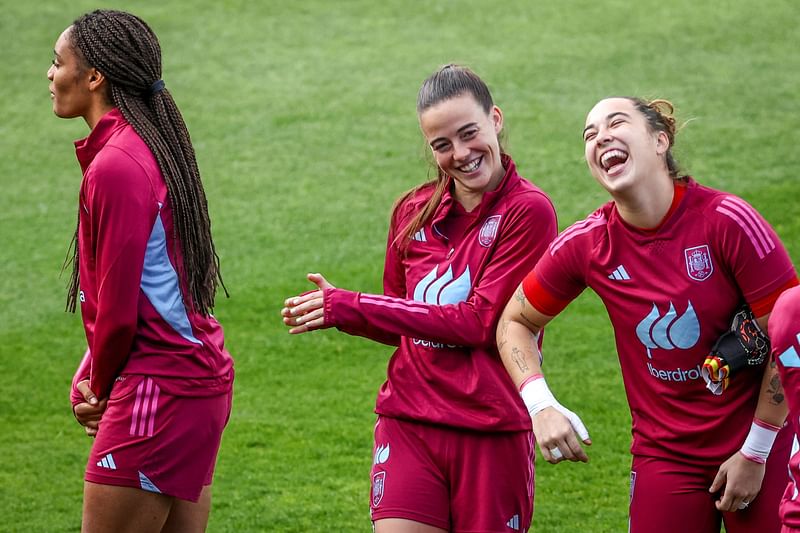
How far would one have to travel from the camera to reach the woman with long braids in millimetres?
3521

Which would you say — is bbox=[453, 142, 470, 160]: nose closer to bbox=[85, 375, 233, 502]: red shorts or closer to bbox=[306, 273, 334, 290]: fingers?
bbox=[306, 273, 334, 290]: fingers

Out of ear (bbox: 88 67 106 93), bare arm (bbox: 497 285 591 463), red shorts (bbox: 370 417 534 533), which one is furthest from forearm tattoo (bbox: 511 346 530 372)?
ear (bbox: 88 67 106 93)

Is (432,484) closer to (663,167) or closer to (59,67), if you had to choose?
(663,167)

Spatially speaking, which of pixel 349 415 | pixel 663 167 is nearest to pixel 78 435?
pixel 349 415

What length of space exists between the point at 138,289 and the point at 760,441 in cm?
179

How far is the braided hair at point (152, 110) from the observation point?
368cm

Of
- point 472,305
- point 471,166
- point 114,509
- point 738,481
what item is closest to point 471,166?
point 471,166

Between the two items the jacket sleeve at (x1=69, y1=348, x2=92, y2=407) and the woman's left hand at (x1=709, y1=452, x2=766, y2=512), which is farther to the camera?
the jacket sleeve at (x1=69, y1=348, x2=92, y2=407)

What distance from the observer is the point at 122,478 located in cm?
356

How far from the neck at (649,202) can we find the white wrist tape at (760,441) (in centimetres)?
61

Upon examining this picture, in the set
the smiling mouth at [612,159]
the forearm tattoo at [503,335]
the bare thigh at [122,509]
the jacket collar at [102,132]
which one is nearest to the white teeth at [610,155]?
the smiling mouth at [612,159]

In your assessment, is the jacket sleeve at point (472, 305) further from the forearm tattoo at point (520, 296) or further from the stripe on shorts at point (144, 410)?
the stripe on shorts at point (144, 410)

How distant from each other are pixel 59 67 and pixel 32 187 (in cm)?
774

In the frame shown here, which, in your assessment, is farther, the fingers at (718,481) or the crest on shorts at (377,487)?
the crest on shorts at (377,487)
